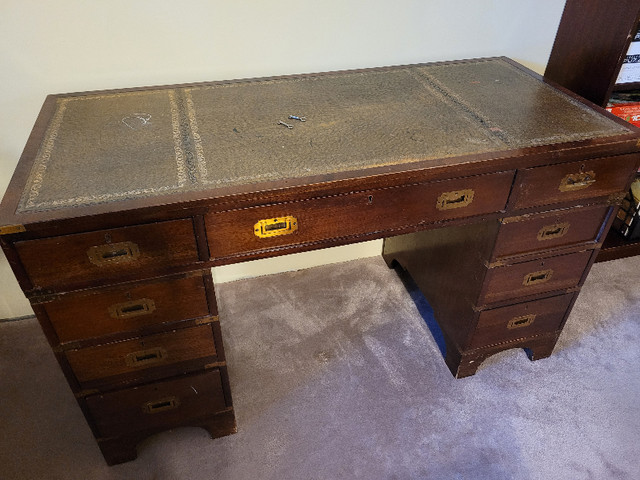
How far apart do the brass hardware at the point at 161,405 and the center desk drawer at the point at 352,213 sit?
48cm

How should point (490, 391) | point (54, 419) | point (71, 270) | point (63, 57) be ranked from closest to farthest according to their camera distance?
point (71, 270) → point (63, 57) → point (54, 419) → point (490, 391)

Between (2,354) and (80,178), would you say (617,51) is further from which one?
(2,354)

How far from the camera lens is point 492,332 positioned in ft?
5.15

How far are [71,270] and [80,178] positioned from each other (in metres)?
0.19

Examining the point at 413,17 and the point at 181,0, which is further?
the point at 413,17

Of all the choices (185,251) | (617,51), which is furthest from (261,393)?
(617,51)

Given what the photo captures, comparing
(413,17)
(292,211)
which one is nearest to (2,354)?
(292,211)

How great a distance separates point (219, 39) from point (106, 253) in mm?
791

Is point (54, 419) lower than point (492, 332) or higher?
lower

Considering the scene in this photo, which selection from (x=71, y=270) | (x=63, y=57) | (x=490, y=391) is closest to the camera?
(x=71, y=270)

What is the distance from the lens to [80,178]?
3.41ft

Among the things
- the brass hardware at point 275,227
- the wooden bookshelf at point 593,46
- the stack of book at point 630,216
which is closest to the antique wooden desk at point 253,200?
the brass hardware at point 275,227

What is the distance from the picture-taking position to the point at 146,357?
1.22 m

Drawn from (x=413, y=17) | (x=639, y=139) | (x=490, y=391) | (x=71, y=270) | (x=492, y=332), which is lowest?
(x=490, y=391)
